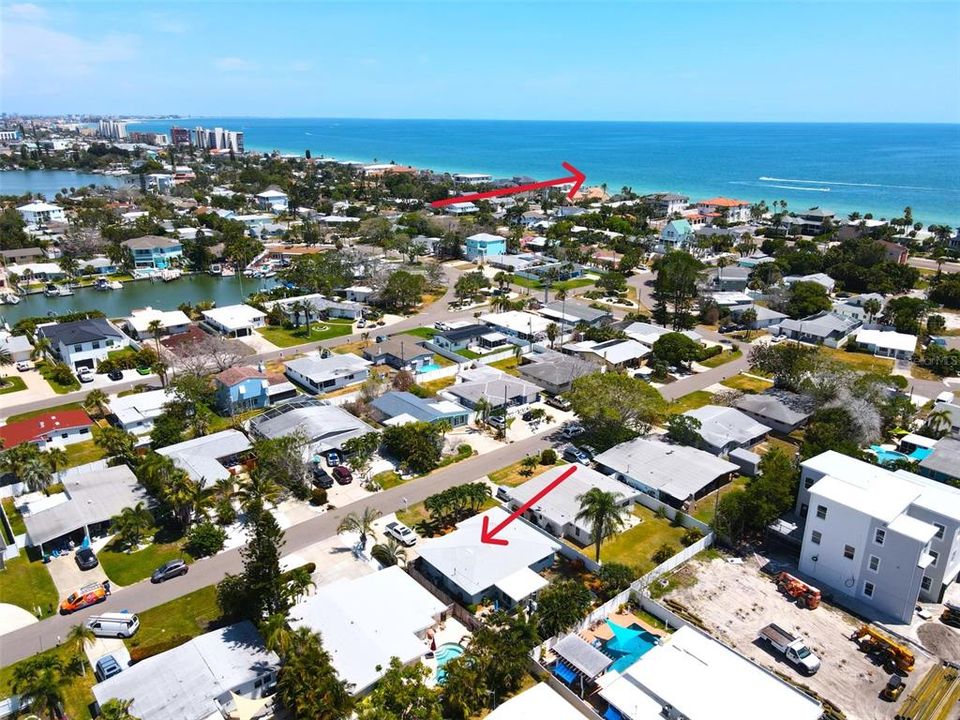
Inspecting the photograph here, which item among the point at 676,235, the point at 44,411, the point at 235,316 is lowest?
the point at 44,411

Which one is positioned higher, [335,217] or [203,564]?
[335,217]

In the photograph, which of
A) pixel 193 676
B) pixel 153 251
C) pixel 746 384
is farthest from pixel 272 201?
pixel 193 676

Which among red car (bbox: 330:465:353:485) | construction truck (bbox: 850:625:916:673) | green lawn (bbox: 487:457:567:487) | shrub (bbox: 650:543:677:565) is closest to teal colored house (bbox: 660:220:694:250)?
green lawn (bbox: 487:457:567:487)

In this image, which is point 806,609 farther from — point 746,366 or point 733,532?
point 746,366


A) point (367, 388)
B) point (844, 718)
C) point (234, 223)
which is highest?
point (234, 223)

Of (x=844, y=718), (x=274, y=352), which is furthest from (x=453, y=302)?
(x=844, y=718)

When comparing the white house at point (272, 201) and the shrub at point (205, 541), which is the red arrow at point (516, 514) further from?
the white house at point (272, 201)

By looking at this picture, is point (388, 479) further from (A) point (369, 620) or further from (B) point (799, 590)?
(B) point (799, 590)
